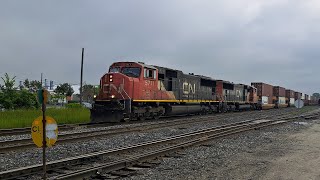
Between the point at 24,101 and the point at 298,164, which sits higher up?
the point at 24,101

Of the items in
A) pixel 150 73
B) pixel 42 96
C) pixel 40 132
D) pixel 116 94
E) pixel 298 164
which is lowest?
pixel 298 164

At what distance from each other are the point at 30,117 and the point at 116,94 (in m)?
5.19

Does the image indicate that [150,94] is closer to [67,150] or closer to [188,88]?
[188,88]

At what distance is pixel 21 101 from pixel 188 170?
24.9m

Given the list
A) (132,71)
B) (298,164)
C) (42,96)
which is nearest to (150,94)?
(132,71)

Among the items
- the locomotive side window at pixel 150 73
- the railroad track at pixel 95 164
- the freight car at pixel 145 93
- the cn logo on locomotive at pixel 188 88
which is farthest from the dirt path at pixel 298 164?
the cn logo on locomotive at pixel 188 88

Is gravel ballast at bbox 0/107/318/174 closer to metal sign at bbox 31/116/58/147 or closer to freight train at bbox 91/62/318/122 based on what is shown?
metal sign at bbox 31/116/58/147

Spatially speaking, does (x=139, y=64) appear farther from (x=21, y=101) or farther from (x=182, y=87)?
(x=21, y=101)

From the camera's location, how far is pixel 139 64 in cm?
2306

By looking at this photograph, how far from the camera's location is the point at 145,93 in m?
23.2

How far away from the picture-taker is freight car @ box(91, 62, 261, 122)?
21.4 metres

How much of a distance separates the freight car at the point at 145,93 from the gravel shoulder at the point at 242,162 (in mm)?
8704

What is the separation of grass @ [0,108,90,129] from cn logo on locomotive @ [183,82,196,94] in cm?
801

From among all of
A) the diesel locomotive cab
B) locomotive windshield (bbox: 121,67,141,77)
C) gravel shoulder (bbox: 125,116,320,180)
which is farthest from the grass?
gravel shoulder (bbox: 125,116,320,180)
